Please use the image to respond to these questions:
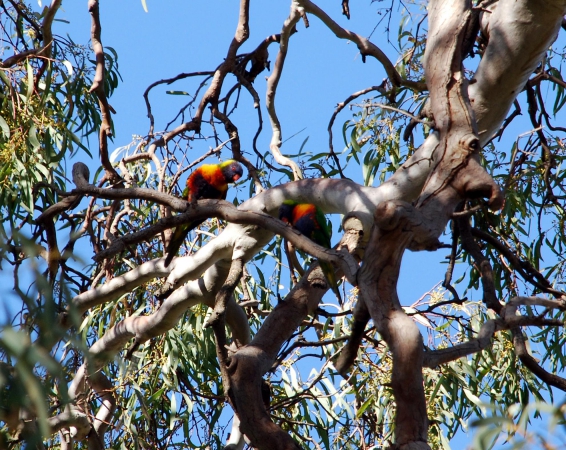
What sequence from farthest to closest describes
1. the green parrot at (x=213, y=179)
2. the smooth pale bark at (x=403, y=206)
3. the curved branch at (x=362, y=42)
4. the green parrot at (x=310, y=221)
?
the green parrot at (x=213, y=179), the curved branch at (x=362, y=42), the green parrot at (x=310, y=221), the smooth pale bark at (x=403, y=206)

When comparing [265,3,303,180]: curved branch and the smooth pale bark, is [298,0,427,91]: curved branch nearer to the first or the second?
[265,3,303,180]: curved branch

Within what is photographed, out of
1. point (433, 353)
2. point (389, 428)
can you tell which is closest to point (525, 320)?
point (433, 353)

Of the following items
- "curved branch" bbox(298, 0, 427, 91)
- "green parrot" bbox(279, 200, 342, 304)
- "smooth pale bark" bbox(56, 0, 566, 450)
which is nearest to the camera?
"smooth pale bark" bbox(56, 0, 566, 450)

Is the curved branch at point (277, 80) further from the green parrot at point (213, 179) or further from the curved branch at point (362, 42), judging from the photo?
the green parrot at point (213, 179)

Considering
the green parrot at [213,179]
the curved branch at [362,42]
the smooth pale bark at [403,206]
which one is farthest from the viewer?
the green parrot at [213,179]

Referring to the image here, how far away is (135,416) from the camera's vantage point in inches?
103

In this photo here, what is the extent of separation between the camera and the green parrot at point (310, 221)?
2.08m

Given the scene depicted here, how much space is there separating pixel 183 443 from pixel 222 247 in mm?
942

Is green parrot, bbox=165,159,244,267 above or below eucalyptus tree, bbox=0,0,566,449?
above

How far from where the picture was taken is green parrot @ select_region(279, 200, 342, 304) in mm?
2080

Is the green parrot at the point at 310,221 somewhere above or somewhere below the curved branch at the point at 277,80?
below

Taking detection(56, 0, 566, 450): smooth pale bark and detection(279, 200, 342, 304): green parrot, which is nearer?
detection(56, 0, 566, 450): smooth pale bark

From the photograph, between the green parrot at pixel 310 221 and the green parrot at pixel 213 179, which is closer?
the green parrot at pixel 310 221

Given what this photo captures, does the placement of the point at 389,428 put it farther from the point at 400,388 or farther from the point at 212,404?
the point at 400,388
